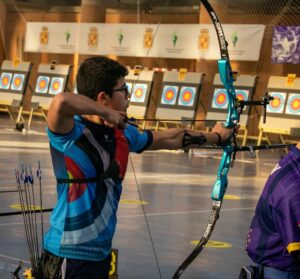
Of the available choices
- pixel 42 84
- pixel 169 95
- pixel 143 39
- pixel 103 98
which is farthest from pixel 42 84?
pixel 103 98

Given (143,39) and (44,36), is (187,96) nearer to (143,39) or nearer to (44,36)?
(143,39)

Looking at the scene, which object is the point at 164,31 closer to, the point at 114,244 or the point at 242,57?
the point at 242,57

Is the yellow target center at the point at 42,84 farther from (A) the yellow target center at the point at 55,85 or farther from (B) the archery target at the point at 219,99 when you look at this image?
(B) the archery target at the point at 219,99

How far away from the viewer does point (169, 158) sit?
10.8 meters

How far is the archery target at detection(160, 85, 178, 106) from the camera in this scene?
579 inches

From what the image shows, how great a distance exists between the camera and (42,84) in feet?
54.9

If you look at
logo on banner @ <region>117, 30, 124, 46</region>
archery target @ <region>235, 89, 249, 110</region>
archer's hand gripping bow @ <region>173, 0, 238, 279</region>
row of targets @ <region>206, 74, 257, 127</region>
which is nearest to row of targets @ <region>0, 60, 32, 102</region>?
logo on banner @ <region>117, 30, 124, 46</region>

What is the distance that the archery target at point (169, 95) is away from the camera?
48.3ft

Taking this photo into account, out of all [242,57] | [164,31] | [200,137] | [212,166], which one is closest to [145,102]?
[164,31]

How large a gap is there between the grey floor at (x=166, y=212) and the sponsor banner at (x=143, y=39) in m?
3.06

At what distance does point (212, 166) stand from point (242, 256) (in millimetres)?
5381

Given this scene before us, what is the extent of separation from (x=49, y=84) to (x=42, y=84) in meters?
0.25

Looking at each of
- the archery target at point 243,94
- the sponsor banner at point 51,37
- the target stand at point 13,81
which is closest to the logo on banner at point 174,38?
the archery target at point 243,94

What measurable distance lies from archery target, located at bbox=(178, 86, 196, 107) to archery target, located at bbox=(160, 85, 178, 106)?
160mm
